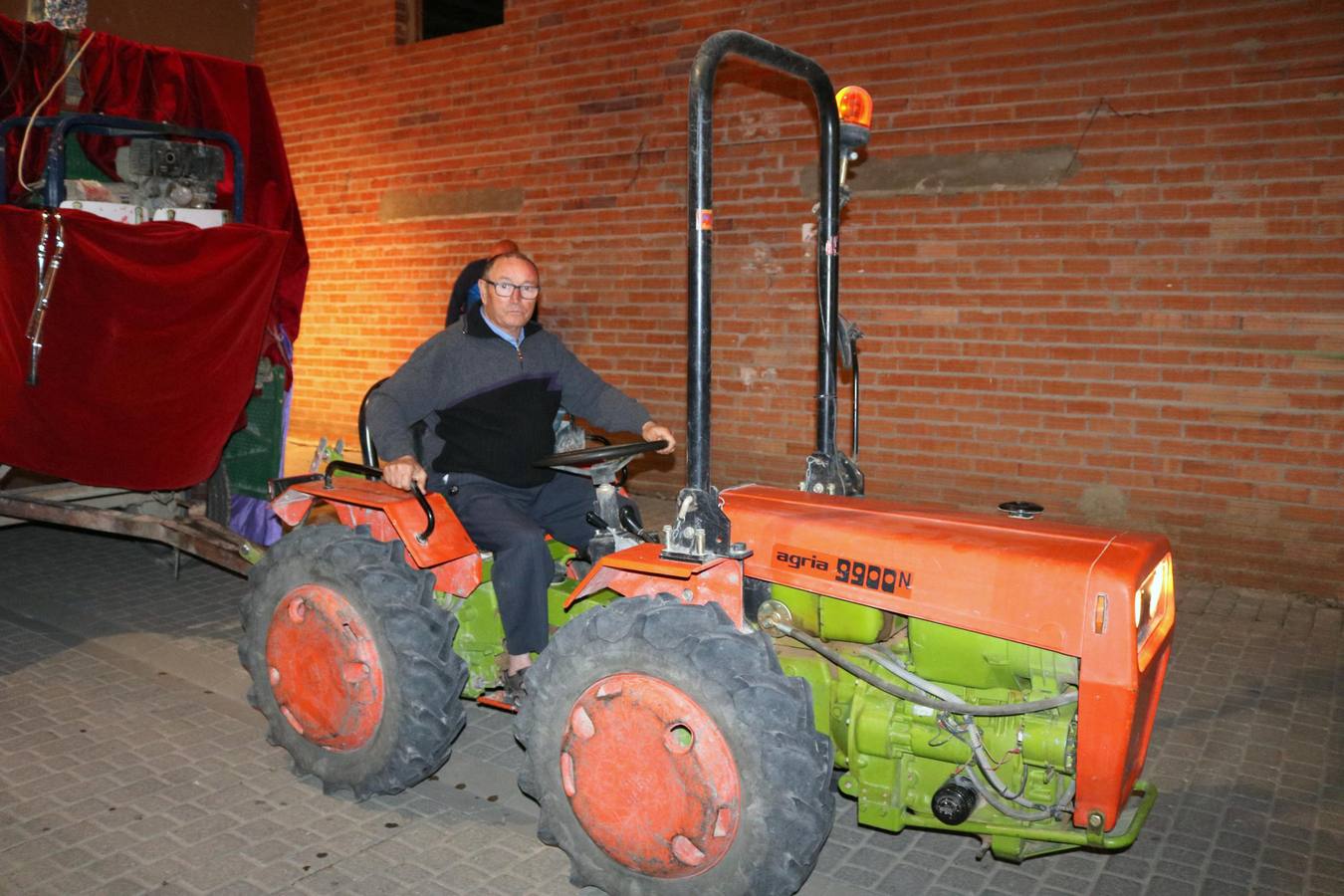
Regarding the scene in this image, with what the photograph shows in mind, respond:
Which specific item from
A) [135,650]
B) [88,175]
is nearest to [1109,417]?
[135,650]

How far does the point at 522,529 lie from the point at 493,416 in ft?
1.80

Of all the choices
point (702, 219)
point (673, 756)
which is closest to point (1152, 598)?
point (673, 756)

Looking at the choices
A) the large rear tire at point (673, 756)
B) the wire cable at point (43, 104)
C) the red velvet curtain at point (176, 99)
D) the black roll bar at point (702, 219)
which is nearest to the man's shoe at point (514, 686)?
the large rear tire at point (673, 756)

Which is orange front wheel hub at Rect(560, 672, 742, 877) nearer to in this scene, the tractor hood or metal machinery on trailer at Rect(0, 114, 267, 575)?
the tractor hood

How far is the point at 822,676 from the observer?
3119mm

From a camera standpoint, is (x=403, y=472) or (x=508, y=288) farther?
(x=508, y=288)

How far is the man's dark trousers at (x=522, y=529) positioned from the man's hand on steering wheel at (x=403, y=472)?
0.31m

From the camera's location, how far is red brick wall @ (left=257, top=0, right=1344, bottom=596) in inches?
241

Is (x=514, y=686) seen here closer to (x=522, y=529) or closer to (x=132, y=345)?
(x=522, y=529)

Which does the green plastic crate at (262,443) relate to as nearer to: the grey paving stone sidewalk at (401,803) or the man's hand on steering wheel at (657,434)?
the grey paving stone sidewalk at (401,803)

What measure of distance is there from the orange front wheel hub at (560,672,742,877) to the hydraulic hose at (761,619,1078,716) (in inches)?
17.6

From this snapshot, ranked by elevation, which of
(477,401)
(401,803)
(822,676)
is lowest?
(401,803)

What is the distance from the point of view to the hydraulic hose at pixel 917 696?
2.72 metres

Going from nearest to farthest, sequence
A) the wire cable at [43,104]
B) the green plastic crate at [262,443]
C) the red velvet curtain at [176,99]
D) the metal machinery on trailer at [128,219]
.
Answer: the metal machinery on trailer at [128,219] → the wire cable at [43,104] → the red velvet curtain at [176,99] → the green plastic crate at [262,443]
